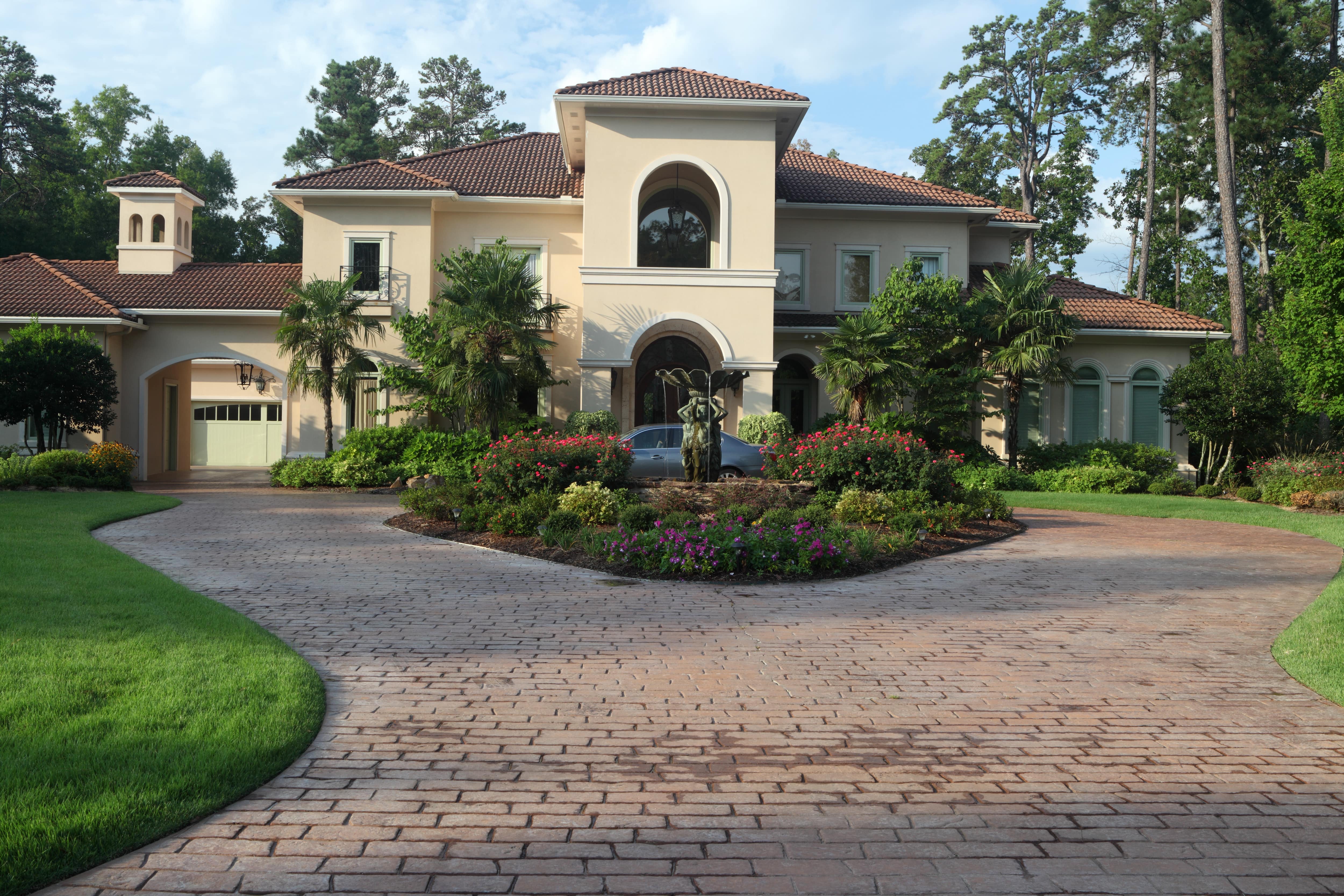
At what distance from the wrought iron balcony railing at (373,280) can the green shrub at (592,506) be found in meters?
12.5

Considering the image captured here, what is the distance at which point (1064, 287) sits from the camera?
90.3 feet

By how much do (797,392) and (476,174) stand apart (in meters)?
10.9

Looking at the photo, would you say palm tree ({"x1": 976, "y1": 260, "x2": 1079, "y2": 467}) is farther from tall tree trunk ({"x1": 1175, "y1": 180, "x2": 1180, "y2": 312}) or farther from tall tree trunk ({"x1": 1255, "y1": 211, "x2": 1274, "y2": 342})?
tall tree trunk ({"x1": 1175, "y1": 180, "x2": 1180, "y2": 312})

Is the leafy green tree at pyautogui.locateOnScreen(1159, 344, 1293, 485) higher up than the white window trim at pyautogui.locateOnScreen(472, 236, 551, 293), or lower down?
lower down

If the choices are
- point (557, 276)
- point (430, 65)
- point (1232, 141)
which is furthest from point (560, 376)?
point (430, 65)

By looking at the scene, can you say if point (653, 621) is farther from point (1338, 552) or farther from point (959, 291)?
point (959, 291)

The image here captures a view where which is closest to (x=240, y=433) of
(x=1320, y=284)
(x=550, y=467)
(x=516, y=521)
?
(x=550, y=467)

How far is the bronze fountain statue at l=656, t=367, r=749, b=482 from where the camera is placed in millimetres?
13906

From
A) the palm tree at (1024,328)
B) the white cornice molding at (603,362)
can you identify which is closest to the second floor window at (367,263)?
the white cornice molding at (603,362)

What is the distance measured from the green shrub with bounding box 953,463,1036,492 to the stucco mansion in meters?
3.13

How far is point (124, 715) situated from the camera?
14.6 ft

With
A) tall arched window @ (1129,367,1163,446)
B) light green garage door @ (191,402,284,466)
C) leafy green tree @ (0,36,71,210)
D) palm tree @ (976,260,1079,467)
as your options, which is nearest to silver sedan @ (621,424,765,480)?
palm tree @ (976,260,1079,467)

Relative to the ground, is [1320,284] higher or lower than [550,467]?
higher

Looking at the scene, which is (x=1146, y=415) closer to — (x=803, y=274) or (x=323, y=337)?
(x=803, y=274)
